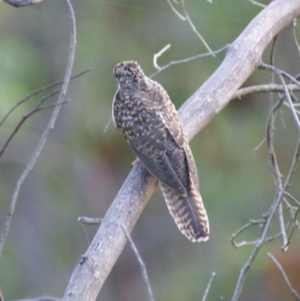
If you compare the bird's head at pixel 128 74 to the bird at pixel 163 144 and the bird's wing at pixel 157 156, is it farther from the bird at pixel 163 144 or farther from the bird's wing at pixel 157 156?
the bird's wing at pixel 157 156

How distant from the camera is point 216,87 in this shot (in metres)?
3.05

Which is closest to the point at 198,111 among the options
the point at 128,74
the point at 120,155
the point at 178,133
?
the point at 178,133

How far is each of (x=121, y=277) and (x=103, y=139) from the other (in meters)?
1.95

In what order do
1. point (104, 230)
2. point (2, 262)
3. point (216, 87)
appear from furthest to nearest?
point (2, 262)
point (216, 87)
point (104, 230)

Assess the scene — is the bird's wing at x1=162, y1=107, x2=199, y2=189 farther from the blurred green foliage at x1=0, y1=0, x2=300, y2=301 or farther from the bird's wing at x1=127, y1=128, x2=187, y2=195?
the blurred green foliage at x1=0, y1=0, x2=300, y2=301

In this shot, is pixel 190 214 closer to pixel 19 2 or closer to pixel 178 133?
pixel 178 133

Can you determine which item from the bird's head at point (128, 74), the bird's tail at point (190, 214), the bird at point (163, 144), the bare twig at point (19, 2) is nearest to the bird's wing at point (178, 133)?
the bird at point (163, 144)

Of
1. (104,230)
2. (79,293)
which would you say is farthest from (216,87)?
(79,293)

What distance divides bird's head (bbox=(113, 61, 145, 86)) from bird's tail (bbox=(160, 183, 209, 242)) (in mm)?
833

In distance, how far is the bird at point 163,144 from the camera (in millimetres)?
3166

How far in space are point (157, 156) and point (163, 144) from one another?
0.09 m

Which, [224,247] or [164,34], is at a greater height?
[164,34]

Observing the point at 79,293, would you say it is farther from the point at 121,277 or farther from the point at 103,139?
the point at 121,277

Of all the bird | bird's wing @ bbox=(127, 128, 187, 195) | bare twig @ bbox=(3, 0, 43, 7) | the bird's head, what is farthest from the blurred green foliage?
bare twig @ bbox=(3, 0, 43, 7)
